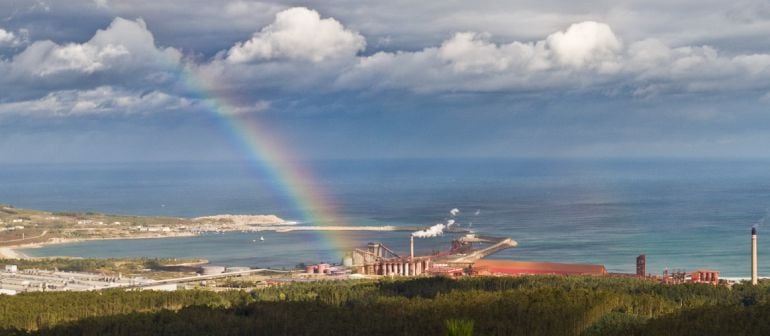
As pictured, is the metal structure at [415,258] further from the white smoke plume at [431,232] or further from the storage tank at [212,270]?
the storage tank at [212,270]

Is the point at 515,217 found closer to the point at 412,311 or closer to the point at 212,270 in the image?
the point at 212,270

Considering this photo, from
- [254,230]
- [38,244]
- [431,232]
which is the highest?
[254,230]

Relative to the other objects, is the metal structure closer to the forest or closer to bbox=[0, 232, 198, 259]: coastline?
the forest

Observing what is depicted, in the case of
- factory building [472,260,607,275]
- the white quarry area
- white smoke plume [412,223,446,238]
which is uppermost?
the white quarry area

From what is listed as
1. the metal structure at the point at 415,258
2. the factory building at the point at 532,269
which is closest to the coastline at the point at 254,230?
the metal structure at the point at 415,258

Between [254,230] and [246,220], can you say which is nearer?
[254,230]

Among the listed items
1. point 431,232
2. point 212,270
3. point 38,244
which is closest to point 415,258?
point 212,270

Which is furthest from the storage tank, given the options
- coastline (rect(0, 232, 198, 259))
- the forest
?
coastline (rect(0, 232, 198, 259))

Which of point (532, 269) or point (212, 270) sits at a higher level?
point (532, 269)
